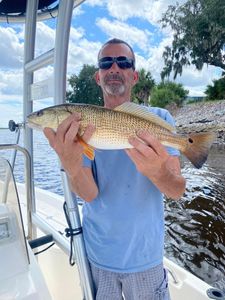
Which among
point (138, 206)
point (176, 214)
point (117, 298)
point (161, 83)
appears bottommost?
point (176, 214)

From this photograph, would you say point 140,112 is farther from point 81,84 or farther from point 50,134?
point 81,84

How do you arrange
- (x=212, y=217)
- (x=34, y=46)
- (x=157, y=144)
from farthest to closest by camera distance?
(x=212, y=217) < (x=34, y=46) < (x=157, y=144)

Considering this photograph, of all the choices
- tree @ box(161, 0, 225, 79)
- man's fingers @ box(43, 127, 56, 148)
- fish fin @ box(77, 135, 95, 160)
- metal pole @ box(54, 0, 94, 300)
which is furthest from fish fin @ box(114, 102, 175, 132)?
tree @ box(161, 0, 225, 79)

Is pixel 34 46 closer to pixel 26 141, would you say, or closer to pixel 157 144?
pixel 26 141

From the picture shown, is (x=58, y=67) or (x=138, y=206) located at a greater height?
(x=58, y=67)

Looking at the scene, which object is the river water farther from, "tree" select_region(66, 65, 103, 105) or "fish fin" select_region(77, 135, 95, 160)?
"tree" select_region(66, 65, 103, 105)

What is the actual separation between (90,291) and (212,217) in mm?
5600

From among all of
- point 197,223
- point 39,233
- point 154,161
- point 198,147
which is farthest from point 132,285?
point 197,223

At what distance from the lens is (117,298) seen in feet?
5.35

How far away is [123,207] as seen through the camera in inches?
62.4

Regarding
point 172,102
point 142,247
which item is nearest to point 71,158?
point 142,247

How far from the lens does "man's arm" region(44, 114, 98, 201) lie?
4.91 feet

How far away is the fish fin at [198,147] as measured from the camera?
1512 millimetres

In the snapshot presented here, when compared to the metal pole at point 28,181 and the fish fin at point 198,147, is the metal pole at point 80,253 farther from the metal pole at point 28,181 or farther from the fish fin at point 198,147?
the fish fin at point 198,147
